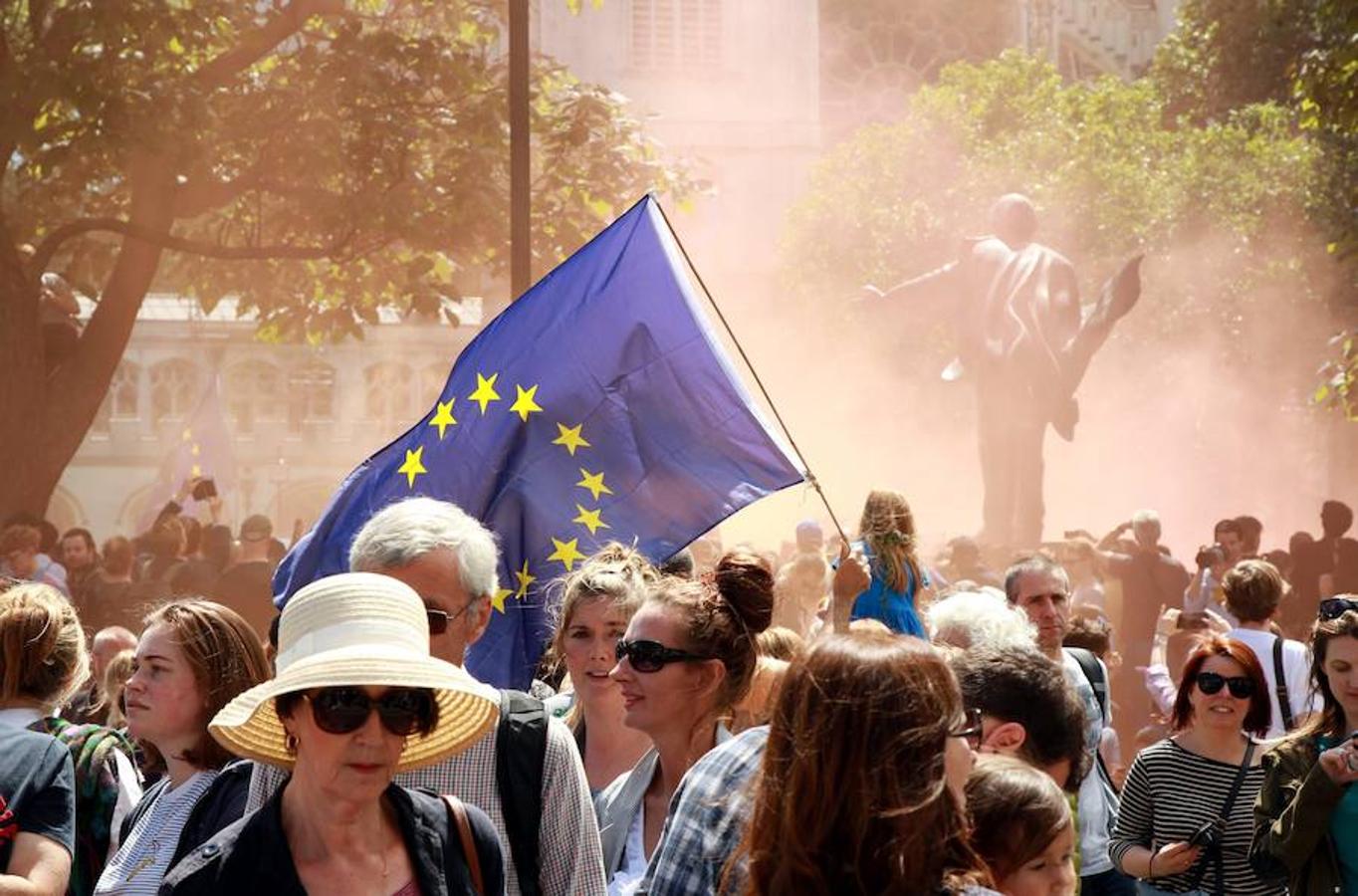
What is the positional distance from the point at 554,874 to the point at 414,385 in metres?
41.0

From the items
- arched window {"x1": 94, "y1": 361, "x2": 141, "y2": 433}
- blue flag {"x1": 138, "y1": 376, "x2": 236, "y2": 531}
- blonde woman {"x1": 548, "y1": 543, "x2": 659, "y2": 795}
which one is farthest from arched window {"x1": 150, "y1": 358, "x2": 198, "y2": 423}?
blonde woman {"x1": 548, "y1": 543, "x2": 659, "y2": 795}

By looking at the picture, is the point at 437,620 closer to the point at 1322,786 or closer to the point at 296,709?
the point at 296,709

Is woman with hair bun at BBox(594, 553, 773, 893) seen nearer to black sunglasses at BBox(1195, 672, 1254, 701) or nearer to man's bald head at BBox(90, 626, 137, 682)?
black sunglasses at BBox(1195, 672, 1254, 701)

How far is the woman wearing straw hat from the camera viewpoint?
3.32 meters

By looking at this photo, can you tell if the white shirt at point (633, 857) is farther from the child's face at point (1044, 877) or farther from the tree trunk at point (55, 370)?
the tree trunk at point (55, 370)

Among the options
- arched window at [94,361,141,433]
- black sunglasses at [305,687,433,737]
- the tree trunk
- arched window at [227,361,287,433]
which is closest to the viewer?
black sunglasses at [305,687,433,737]

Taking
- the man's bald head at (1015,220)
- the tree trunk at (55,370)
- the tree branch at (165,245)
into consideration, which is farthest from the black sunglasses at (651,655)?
the man's bald head at (1015,220)

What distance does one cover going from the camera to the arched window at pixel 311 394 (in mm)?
45531

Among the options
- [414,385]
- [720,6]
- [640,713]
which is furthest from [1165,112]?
[640,713]

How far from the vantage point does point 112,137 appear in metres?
15.4

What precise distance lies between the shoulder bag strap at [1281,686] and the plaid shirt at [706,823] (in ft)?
14.9

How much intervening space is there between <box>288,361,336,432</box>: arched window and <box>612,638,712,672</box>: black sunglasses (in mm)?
41334

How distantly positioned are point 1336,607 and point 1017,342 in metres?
20.2

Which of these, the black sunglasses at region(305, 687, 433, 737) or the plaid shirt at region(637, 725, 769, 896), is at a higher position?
the black sunglasses at region(305, 687, 433, 737)
